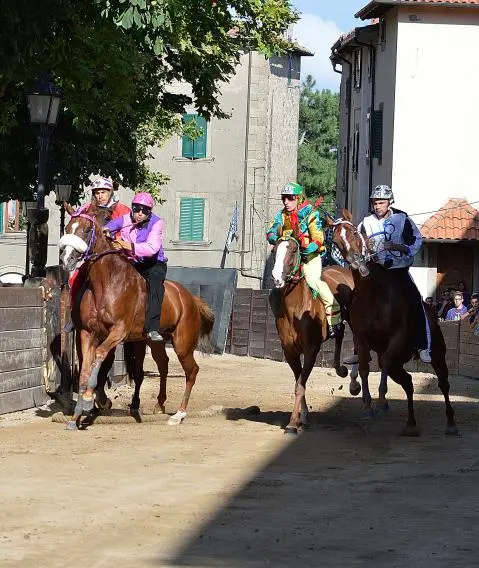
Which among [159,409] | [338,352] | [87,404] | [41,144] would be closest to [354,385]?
[338,352]

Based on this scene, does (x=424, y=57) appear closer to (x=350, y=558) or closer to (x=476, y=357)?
(x=476, y=357)

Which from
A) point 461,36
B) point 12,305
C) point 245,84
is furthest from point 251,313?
point 245,84

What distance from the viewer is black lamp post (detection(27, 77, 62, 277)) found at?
19125 mm

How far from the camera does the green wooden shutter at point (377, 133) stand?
151 feet

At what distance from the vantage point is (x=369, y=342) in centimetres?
1530

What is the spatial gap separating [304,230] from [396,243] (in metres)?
1.03

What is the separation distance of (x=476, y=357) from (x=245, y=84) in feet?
109

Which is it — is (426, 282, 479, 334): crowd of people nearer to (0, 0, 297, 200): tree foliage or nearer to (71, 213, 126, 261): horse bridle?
(0, 0, 297, 200): tree foliage

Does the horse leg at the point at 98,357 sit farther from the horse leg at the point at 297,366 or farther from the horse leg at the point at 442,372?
the horse leg at the point at 442,372

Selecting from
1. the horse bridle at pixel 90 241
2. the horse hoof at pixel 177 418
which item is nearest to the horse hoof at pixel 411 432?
the horse hoof at pixel 177 418

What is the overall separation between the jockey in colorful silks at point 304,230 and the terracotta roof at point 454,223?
27469 millimetres

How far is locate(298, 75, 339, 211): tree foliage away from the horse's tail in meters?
80.7

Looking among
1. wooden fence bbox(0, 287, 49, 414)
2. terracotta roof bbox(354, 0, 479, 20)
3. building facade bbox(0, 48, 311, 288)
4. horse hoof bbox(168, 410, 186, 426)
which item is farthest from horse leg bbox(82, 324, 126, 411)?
building facade bbox(0, 48, 311, 288)

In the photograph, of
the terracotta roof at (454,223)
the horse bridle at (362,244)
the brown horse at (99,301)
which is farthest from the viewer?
the terracotta roof at (454,223)
